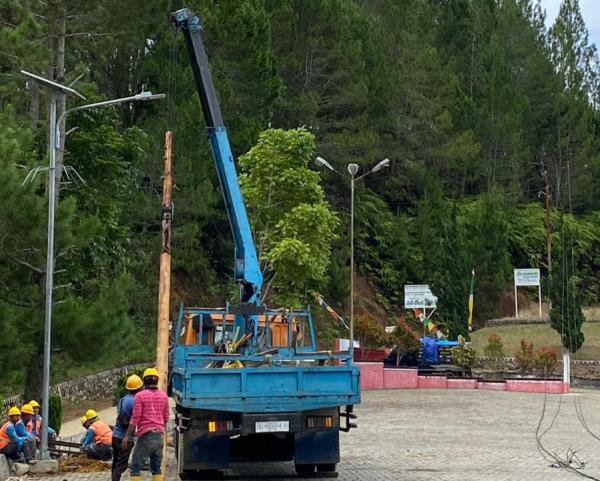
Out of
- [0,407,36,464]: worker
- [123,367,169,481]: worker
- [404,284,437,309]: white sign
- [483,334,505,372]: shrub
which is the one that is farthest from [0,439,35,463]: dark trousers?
[404,284,437,309]: white sign

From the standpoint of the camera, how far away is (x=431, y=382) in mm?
38406

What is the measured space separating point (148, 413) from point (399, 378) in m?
26.4

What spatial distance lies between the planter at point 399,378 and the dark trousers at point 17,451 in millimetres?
22862

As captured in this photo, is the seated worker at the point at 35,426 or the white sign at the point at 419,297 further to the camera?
the white sign at the point at 419,297

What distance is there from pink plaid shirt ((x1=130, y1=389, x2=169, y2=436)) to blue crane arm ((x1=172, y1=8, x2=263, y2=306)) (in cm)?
540

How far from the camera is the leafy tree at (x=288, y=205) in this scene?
3550 centimetres

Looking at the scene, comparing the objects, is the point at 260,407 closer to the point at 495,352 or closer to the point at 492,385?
the point at 492,385

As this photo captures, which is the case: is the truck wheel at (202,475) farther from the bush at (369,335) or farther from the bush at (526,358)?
the bush at (526,358)

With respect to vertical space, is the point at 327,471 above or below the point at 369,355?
below

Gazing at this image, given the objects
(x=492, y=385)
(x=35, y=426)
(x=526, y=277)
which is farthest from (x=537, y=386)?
(x=35, y=426)

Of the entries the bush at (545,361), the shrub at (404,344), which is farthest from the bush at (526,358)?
the shrub at (404,344)

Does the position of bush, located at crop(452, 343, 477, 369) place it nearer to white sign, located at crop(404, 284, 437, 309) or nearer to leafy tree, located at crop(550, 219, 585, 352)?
leafy tree, located at crop(550, 219, 585, 352)

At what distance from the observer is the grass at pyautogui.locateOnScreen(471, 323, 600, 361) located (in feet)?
163

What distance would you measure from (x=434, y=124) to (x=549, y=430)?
41.3 m
